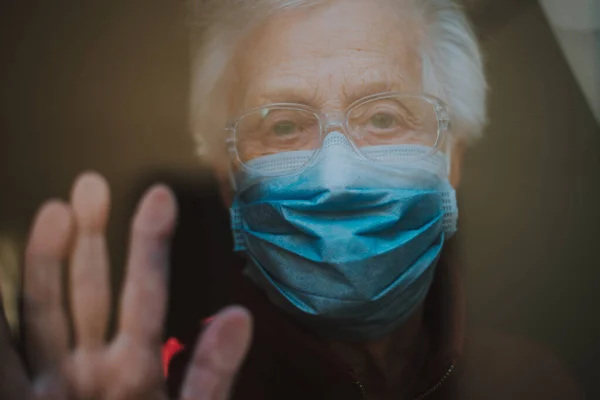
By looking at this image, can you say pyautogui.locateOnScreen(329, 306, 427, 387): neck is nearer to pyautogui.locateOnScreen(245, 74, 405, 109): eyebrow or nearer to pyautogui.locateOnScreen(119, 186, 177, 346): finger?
pyautogui.locateOnScreen(119, 186, 177, 346): finger

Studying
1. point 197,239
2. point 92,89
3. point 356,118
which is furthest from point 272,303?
point 92,89

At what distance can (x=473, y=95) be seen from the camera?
1680 mm

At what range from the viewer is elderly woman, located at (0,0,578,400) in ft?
4.53

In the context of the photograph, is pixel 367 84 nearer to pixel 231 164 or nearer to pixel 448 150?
pixel 448 150

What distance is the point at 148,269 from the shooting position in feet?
4.66

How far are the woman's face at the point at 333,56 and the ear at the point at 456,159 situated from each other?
21 centimetres

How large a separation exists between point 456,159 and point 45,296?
48.4 inches

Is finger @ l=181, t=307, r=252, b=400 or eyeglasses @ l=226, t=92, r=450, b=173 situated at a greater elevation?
eyeglasses @ l=226, t=92, r=450, b=173

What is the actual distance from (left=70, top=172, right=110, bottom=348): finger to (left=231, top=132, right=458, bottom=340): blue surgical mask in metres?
0.40

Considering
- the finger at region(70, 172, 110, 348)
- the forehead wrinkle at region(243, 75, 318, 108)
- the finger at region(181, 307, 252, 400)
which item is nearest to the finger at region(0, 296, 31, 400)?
the finger at region(70, 172, 110, 348)

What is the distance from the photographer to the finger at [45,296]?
52.6 inches

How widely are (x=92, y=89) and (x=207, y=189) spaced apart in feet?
1.45

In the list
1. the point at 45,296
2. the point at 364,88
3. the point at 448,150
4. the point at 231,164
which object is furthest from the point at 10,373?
the point at 448,150

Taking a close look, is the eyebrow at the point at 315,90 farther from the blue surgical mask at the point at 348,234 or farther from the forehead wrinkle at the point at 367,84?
the blue surgical mask at the point at 348,234
